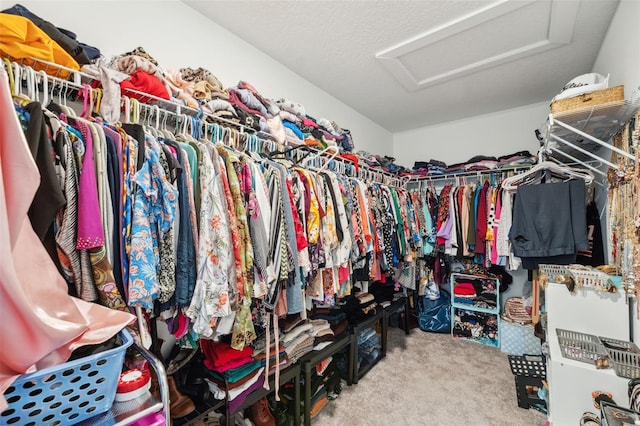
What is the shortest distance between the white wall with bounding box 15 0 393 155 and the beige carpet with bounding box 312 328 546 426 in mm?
2516

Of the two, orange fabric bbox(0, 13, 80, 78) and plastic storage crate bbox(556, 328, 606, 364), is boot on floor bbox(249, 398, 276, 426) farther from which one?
orange fabric bbox(0, 13, 80, 78)

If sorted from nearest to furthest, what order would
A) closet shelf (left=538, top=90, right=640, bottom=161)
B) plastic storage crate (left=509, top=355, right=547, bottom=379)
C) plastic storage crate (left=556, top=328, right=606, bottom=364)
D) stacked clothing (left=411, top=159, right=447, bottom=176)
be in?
plastic storage crate (left=556, top=328, right=606, bottom=364)
closet shelf (left=538, top=90, right=640, bottom=161)
plastic storage crate (left=509, top=355, right=547, bottom=379)
stacked clothing (left=411, top=159, right=447, bottom=176)

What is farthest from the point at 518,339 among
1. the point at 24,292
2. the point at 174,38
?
the point at 174,38

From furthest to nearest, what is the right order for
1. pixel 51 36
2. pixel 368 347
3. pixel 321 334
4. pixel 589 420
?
pixel 368 347 < pixel 321 334 < pixel 589 420 < pixel 51 36

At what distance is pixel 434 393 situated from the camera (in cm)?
Answer: 212

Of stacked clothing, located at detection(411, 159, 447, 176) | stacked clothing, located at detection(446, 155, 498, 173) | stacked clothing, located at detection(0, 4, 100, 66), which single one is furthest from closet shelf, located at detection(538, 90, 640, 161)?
stacked clothing, located at detection(0, 4, 100, 66)

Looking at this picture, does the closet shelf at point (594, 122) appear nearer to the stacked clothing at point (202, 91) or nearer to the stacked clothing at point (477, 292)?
the stacked clothing at point (477, 292)

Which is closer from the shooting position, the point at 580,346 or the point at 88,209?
the point at 88,209

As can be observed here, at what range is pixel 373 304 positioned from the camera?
2.52 meters

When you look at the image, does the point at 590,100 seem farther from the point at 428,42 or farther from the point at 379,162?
the point at 379,162

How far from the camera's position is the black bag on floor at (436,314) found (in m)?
3.30

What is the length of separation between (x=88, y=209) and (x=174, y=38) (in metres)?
1.45

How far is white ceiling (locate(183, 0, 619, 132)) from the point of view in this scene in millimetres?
1725

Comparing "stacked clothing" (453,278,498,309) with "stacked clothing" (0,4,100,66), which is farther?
"stacked clothing" (453,278,498,309)
